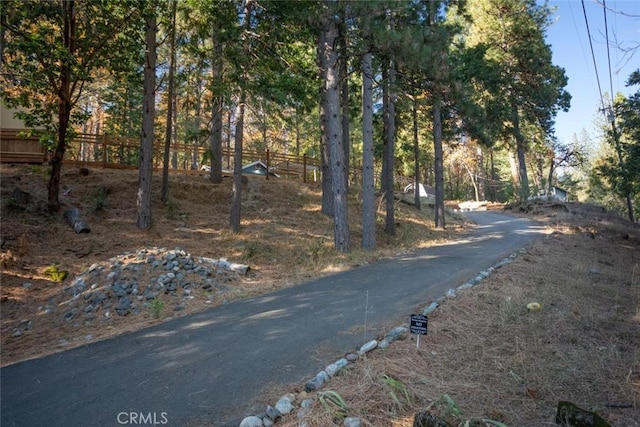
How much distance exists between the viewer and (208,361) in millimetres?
3982

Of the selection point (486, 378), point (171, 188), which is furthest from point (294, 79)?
point (486, 378)

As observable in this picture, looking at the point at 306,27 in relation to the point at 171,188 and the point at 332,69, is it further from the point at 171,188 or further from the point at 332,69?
the point at 171,188

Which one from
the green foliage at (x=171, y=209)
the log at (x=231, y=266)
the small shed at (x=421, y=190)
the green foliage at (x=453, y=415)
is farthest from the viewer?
the small shed at (x=421, y=190)

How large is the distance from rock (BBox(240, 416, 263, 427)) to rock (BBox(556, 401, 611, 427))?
215 cm

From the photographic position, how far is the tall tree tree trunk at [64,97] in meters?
9.73

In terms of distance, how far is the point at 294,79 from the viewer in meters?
10.5

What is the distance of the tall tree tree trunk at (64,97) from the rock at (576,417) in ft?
38.0

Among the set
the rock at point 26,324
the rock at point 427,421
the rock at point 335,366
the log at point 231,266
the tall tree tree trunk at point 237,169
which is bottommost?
the rock at point 26,324

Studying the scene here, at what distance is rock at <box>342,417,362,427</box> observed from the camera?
2.58 m

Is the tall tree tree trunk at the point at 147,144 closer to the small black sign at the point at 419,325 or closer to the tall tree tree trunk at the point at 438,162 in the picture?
the small black sign at the point at 419,325

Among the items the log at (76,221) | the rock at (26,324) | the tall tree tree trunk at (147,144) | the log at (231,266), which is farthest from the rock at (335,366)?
the log at (76,221)

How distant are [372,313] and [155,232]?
801cm

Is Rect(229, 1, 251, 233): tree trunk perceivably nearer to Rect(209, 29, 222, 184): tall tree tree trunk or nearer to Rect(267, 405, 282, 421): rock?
Rect(209, 29, 222, 184): tall tree tree trunk

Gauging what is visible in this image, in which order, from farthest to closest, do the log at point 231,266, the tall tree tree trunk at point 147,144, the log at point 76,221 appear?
the tall tree tree trunk at point 147,144 < the log at point 76,221 < the log at point 231,266
